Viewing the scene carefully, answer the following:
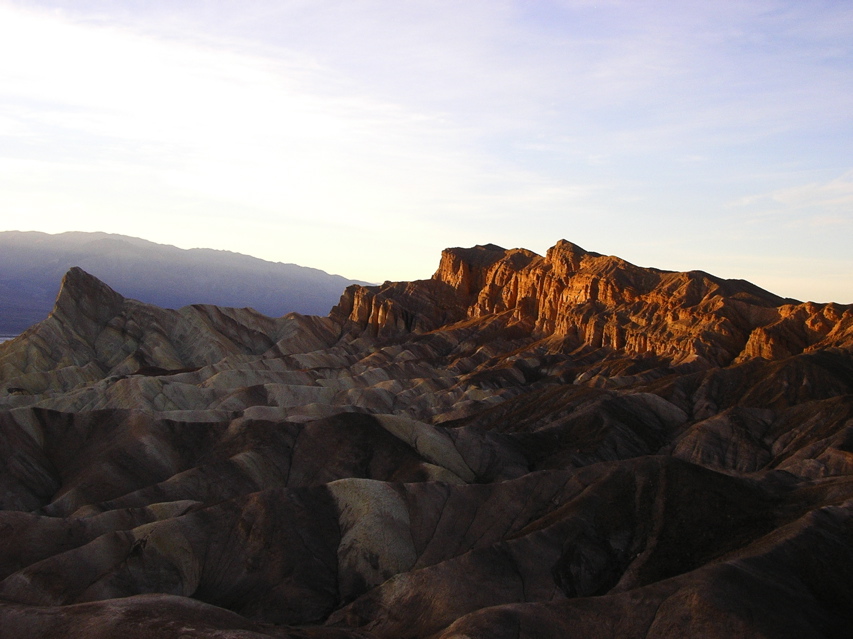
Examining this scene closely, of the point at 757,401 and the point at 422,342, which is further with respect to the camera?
the point at 422,342

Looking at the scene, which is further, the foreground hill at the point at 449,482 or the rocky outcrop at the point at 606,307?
the rocky outcrop at the point at 606,307

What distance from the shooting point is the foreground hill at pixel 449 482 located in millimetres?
37125

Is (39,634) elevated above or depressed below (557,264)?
below

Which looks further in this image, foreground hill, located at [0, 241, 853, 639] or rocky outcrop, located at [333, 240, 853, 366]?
rocky outcrop, located at [333, 240, 853, 366]

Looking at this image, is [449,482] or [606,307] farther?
[606,307]

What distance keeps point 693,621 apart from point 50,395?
286 feet

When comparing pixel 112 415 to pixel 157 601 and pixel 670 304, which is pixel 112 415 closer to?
pixel 157 601

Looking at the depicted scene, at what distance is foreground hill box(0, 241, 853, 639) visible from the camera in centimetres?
3712

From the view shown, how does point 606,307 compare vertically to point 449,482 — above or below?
above

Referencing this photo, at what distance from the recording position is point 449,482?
59.8m

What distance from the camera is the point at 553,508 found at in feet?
173

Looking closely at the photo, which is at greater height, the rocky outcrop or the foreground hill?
the rocky outcrop

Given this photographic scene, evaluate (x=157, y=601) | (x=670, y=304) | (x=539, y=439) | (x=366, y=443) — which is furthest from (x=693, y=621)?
(x=670, y=304)

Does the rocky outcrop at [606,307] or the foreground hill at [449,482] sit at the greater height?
the rocky outcrop at [606,307]
